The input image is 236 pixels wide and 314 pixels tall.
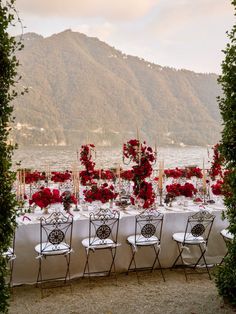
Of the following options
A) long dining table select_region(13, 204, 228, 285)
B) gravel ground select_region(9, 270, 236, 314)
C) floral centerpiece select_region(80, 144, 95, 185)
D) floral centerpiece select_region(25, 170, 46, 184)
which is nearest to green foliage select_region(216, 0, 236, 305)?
gravel ground select_region(9, 270, 236, 314)

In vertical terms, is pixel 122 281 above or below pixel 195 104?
below

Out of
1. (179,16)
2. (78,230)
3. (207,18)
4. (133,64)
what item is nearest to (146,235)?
(78,230)

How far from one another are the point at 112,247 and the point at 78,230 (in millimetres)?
506

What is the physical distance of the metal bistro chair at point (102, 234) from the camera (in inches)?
192

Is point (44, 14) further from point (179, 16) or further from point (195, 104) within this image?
point (195, 104)

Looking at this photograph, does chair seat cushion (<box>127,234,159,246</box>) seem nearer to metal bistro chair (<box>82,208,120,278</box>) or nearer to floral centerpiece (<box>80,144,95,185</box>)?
metal bistro chair (<box>82,208,120,278</box>)

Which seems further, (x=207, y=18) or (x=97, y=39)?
(x=97, y=39)

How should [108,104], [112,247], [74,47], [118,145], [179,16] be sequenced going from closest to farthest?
[112,247] → [179,16] → [118,145] → [108,104] → [74,47]

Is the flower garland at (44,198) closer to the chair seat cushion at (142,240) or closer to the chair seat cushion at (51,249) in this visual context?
the chair seat cushion at (51,249)

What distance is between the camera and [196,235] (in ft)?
16.9

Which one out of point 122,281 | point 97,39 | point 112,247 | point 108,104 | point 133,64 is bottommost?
point 122,281

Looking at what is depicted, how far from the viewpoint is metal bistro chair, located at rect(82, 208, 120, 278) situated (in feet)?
16.0

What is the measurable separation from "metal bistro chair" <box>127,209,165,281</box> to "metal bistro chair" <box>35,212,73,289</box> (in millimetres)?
844

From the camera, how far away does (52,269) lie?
4980 millimetres
